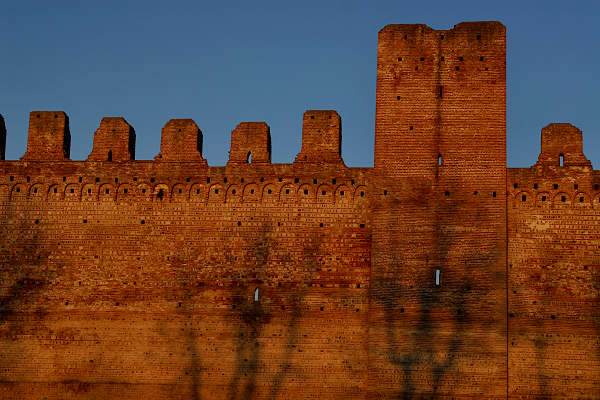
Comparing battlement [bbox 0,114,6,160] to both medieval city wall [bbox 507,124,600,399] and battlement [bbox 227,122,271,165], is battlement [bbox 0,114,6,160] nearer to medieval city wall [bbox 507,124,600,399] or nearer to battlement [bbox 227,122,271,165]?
battlement [bbox 227,122,271,165]

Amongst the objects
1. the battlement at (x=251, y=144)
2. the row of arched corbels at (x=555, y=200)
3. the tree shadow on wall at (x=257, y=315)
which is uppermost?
the battlement at (x=251, y=144)

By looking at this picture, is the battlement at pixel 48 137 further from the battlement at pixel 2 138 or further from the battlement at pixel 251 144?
the battlement at pixel 251 144

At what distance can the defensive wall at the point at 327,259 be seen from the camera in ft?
46.4

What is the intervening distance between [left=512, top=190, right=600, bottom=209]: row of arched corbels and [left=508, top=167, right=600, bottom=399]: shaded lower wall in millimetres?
17

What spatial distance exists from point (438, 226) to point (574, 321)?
9.59 feet

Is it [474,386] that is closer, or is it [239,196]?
[474,386]

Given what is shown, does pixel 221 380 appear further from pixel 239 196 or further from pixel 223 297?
pixel 239 196

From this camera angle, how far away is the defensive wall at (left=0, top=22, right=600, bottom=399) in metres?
14.1

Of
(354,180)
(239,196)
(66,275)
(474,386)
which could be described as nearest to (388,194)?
(354,180)

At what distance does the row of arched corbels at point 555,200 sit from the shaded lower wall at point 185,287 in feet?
9.57

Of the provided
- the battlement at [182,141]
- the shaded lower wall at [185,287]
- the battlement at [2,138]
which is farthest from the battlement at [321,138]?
the battlement at [2,138]

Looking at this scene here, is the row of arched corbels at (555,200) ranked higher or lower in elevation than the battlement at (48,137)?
→ lower

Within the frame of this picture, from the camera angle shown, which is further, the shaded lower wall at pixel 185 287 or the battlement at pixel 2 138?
the battlement at pixel 2 138

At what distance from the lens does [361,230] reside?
14852mm
